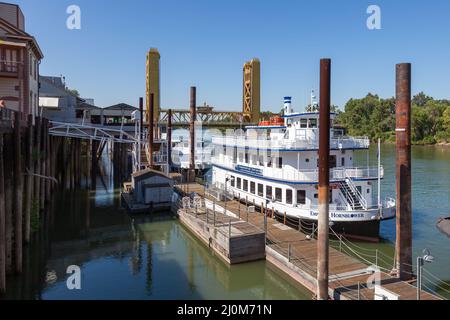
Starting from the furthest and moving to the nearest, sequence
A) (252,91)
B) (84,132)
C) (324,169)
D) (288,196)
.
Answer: (252,91) < (84,132) < (288,196) < (324,169)

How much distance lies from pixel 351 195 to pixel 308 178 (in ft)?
9.40

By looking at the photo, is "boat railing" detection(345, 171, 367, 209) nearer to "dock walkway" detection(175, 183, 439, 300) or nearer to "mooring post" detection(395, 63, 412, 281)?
"dock walkway" detection(175, 183, 439, 300)

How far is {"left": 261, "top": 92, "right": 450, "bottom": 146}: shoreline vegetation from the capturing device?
117812mm

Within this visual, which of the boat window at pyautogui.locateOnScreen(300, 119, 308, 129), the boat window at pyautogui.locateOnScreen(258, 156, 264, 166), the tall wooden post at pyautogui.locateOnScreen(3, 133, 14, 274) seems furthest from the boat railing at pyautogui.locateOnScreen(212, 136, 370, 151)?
the tall wooden post at pyautogui.locateOnScreen(3, 133, 14, 274)

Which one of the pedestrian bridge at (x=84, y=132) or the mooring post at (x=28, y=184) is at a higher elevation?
the pedestrian bridge at (x=84, y=132)

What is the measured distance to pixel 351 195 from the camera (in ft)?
75.0

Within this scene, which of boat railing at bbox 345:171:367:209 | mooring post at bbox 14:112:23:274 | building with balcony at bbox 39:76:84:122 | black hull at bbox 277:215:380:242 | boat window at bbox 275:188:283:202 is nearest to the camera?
mooring post at bbox 14:112:23:274

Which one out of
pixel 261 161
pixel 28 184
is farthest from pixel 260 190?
pixel 28 184

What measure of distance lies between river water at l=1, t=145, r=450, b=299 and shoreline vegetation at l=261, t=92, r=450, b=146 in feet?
271

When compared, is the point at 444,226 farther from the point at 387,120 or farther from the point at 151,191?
the point at 387,120

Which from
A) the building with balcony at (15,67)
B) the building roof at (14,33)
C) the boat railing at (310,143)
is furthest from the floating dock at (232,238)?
the building roof at (14,33)

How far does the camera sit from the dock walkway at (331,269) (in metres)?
13.3

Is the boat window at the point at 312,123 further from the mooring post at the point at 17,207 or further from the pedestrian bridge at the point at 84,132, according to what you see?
the pedestrian bridge at the point at 84,132

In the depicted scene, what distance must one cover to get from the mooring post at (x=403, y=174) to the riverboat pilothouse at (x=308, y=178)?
6516 mm
